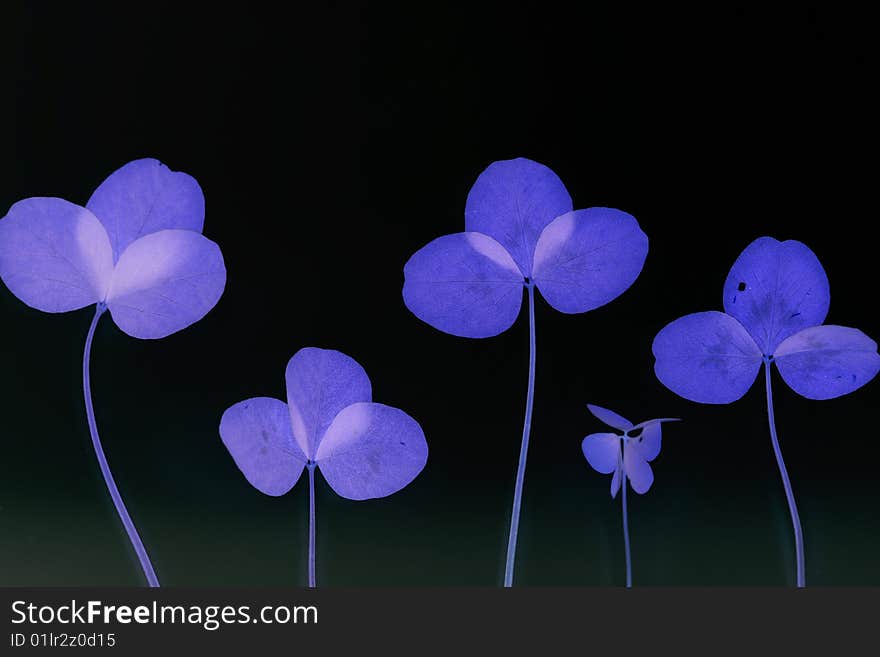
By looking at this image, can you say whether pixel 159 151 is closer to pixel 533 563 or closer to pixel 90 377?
pixel 90 377

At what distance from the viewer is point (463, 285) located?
538 millimetres

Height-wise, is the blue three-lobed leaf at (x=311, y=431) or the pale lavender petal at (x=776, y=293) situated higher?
Result: the pale lavender petal at (x=776, y=293)

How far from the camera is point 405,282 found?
54 centimetres

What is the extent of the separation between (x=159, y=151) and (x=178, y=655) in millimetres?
348

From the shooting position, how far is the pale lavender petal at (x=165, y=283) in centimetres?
51

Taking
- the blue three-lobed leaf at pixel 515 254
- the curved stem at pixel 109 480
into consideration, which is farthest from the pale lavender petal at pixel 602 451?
the curved stem at pixel 109 480

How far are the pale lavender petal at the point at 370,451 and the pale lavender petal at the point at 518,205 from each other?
0.15 m

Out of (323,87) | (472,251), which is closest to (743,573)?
(472,251)

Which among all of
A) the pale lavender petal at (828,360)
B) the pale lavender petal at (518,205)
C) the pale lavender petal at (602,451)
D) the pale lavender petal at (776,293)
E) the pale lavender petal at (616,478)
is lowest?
the pale lavender petal at (616,478)

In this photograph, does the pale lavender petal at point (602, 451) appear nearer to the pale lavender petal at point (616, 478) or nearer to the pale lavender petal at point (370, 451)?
the pale lavender petal at point (616, 478)

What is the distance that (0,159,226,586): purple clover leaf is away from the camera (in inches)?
20.1

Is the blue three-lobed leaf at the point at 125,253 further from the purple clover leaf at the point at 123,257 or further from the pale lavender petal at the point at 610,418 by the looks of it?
the pale lavender petal at the point at 610,418

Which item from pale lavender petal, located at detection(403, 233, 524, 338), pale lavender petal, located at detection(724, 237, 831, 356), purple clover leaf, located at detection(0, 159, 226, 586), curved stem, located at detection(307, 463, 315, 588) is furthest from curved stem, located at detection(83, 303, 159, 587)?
pale lavender petal, located at detection(724, 237, 831, 356)

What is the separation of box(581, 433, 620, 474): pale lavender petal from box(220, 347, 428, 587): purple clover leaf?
5.5 inches
